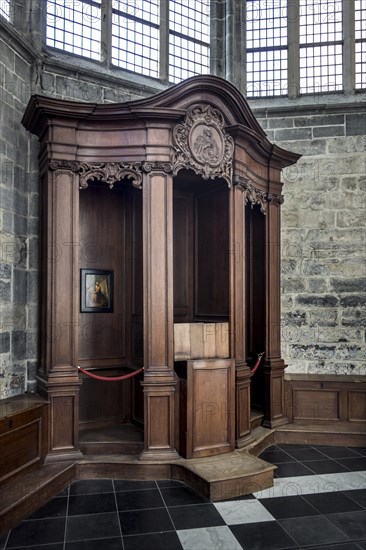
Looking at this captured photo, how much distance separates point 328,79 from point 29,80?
418 centimetres

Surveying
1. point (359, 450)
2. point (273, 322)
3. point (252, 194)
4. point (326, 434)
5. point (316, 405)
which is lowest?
point (359, 450)

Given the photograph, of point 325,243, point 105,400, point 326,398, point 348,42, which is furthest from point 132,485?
point 348,42

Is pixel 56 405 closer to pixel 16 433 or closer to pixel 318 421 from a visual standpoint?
pixel 16 433

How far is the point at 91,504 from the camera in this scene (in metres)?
4.01

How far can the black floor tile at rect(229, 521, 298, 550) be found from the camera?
3.37 meters

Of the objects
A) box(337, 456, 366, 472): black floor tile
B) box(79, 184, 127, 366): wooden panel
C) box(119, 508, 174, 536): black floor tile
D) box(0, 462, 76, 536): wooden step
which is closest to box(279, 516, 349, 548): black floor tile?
box(119, 508, 174, 536): black floor tile

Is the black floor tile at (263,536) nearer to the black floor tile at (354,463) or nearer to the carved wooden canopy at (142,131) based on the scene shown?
the black floor tile at (354,463)

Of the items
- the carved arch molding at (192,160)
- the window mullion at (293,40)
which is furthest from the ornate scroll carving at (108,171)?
the window mullion at (293,40)

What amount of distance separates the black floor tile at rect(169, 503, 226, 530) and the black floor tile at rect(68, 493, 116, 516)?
19.7 inches

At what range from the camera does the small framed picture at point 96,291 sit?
5613 mm

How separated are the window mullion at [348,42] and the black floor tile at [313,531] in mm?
5737

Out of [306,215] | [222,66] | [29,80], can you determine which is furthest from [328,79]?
[29,80]

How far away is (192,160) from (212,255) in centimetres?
140

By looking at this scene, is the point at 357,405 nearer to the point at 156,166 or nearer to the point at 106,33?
the point at 156,166
